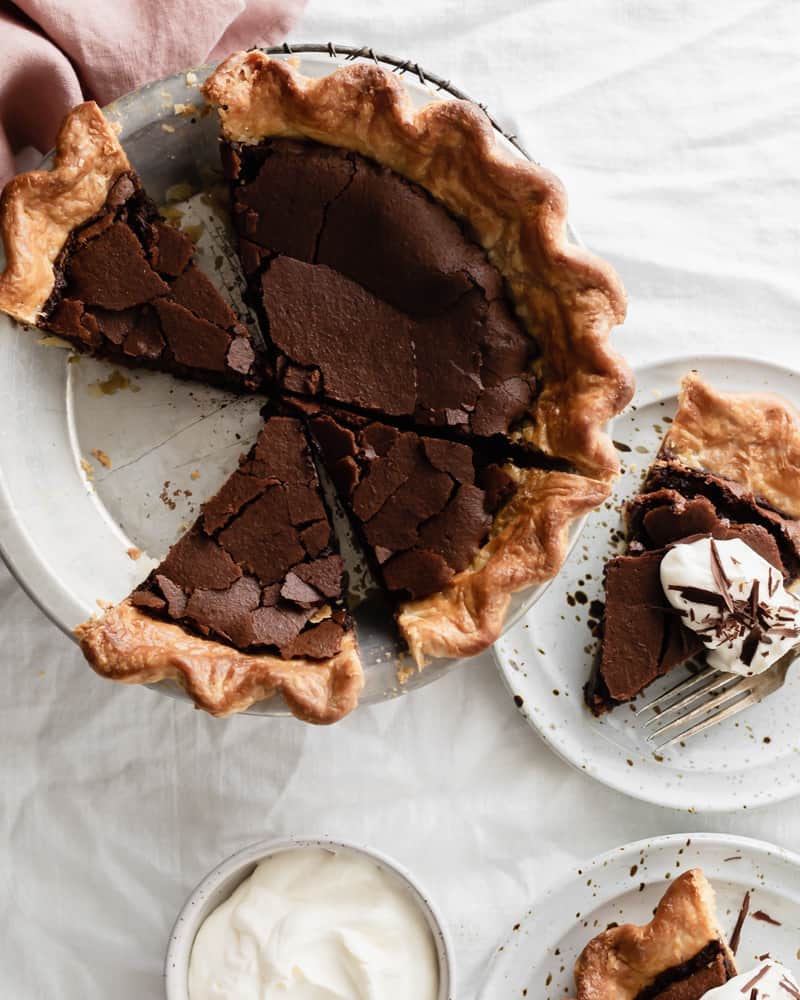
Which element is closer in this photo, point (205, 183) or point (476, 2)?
point (205, 183)

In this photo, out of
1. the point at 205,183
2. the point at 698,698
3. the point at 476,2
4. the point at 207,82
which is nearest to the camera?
the point at 207,82

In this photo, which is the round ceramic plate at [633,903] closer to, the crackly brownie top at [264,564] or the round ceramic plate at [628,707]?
the round ceramic plate at [628,707]

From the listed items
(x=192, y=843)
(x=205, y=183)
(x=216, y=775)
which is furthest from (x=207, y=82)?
(x=192, y=843)

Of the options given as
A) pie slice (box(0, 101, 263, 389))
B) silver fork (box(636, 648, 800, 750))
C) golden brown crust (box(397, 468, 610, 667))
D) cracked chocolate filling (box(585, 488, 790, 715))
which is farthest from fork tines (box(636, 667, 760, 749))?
pie slice (box(0, 101, 263, 389))

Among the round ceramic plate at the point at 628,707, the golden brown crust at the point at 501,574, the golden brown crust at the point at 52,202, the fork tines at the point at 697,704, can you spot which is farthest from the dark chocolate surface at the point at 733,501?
the golden brown crust at the point at 52,202

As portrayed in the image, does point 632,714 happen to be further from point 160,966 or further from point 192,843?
point 160,966

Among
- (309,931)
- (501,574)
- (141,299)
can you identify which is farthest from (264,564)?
(309,931)

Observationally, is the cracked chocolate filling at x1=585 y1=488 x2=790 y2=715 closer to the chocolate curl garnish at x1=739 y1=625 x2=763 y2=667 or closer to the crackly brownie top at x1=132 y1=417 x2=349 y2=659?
the chocolate curl garnish at x1=739 y1=625 x2=763 y2=667
